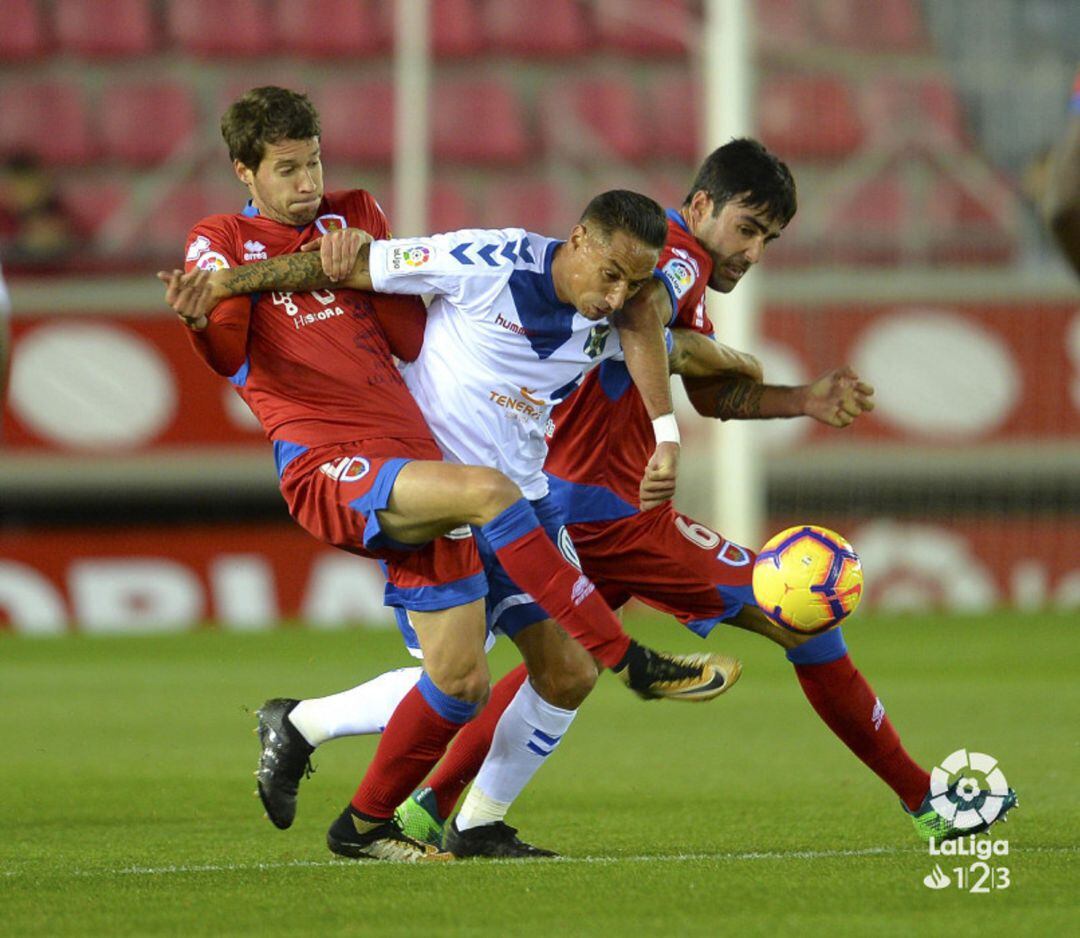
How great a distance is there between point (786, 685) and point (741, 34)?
5.00 meters

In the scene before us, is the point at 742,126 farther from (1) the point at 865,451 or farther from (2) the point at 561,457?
(2) the point at 561,457

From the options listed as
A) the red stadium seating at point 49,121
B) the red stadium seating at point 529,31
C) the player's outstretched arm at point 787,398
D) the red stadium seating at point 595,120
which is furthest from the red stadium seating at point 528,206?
the player's outstretched arm at point 787,398

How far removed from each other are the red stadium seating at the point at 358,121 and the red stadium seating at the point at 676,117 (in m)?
2.15

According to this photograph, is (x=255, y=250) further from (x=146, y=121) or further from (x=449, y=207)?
(x=146, y=121)

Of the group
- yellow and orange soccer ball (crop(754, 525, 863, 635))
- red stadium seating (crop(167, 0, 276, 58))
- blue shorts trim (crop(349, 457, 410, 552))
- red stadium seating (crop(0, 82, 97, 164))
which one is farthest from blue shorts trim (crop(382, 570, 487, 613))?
red stadium seating (crop(167, 0, 276, 58))

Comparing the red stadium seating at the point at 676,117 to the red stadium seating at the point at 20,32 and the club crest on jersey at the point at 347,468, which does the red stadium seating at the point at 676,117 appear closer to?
the red stadium seating at the point at 20,32

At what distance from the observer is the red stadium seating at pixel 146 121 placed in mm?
Answer: 16328

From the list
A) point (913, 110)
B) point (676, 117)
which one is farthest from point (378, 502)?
point (676, 117)

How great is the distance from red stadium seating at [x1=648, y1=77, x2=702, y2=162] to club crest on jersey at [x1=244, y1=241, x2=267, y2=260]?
11.5 metres

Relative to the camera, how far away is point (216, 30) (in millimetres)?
16672

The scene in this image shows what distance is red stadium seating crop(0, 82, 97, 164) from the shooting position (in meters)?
16.3

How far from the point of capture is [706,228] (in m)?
5.54

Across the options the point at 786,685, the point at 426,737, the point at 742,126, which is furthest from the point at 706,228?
the point at 742,126

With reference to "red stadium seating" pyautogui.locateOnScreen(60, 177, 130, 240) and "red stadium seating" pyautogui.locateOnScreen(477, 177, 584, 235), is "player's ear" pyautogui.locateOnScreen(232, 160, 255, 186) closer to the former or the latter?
"red stadium seating" pyautogui.locateOnScreen(477, 177, 584, 235)
